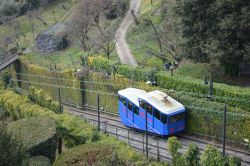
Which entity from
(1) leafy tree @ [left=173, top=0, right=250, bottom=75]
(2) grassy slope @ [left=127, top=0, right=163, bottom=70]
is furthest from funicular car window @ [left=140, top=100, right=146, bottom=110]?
(2) grassy slope @ [left=127, top=0, right=163, bottom=70]

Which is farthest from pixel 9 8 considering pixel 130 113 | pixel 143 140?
pixel 143 140

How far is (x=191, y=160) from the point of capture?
26.2 m

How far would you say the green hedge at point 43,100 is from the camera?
41.0 metres

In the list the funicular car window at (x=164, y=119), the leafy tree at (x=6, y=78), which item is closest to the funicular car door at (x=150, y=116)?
the funicular car window at (x=164, y=119)

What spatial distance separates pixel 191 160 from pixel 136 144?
25.3 feet

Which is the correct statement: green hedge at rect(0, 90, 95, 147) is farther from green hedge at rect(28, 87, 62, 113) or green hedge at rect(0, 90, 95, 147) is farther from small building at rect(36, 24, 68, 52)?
small building at rect(36, 24, 68, 52)

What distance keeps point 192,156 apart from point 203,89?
967 cm

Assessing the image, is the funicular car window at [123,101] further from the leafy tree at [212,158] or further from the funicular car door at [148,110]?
the leafy tree at [212,158]

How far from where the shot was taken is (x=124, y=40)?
2304 inches

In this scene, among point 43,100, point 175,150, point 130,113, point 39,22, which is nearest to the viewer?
point 175,150

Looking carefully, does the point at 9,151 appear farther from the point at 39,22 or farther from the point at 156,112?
the point at 39,22

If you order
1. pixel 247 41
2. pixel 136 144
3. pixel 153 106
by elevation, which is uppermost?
pixel 247 41

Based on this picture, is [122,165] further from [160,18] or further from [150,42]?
[160,18]

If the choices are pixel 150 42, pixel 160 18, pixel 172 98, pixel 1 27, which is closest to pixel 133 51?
pixel 150 42
